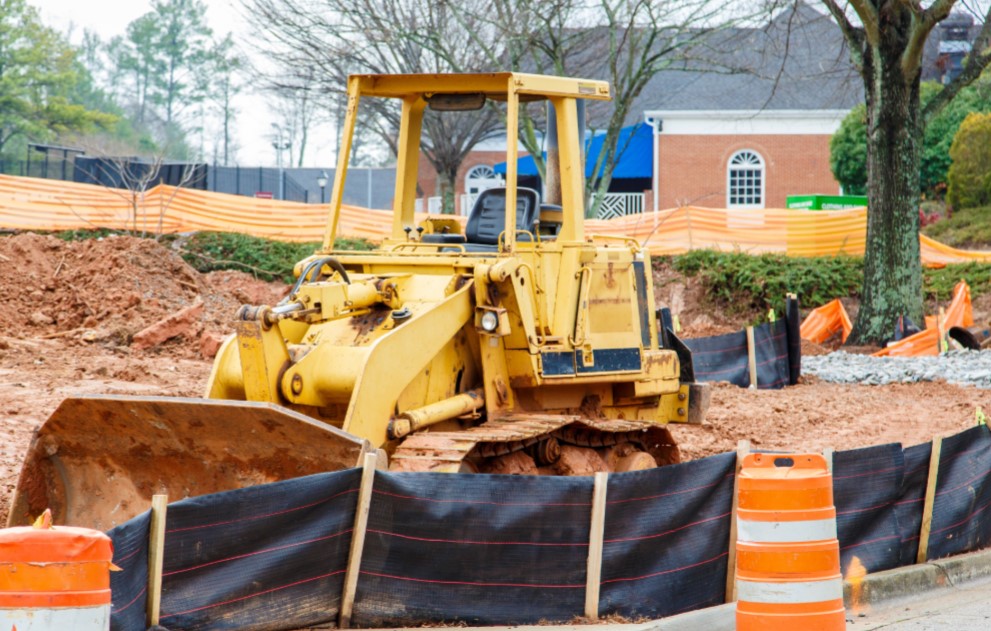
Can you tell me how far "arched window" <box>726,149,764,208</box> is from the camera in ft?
160

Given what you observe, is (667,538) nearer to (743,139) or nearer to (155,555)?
(155,555)

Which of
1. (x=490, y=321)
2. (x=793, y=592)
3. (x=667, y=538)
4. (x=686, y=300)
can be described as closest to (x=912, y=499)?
(x=667, y=538)

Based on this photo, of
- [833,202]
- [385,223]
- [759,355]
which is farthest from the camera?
[833,202]

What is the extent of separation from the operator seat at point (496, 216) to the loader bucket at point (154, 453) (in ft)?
8.57

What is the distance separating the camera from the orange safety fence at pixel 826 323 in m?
24.9

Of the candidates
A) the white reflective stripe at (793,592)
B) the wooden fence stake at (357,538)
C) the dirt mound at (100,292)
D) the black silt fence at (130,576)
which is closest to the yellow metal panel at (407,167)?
the wooden fence stake at (357,538)

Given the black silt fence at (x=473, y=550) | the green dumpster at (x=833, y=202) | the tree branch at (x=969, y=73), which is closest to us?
the black silt fence at (x=473, y=550)

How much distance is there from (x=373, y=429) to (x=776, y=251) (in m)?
23.1

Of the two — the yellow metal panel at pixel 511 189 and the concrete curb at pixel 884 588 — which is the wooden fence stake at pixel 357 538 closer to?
the concrete curb at pixel 884 588

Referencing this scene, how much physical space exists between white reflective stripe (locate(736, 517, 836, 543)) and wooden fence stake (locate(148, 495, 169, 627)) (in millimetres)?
2736

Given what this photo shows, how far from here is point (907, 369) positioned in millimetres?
19656

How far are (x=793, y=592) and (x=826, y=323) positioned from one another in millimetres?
19998

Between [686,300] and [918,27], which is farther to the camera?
[686,300]

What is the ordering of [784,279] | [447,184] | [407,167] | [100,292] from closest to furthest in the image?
[407,167], [100,292], [784,279], [447,184]
